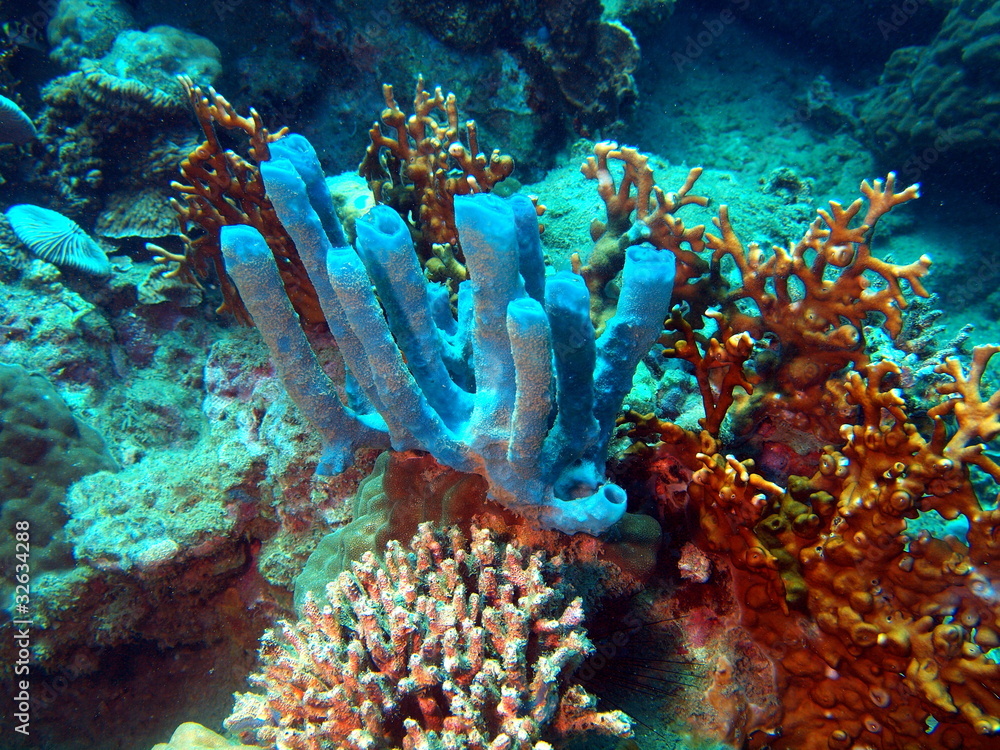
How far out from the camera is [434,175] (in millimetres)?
3664

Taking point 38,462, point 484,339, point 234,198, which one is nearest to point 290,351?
point 484,339

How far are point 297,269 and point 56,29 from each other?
229 inches

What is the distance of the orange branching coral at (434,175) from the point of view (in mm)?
3527

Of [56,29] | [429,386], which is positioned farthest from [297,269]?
[56,29]

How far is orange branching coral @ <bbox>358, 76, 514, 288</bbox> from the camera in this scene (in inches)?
139

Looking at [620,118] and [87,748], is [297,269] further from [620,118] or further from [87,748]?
[620,118]

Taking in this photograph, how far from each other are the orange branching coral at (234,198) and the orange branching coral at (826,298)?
2.88 m

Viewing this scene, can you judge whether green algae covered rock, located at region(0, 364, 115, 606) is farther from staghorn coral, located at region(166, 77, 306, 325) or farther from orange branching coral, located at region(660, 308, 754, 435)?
orange branching coral, located at region(660, 308, 754, 435)

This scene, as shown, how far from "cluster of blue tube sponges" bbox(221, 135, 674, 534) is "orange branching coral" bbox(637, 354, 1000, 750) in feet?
1.95

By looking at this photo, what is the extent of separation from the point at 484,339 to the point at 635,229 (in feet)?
6.42

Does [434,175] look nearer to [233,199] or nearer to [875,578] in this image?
[233,199]

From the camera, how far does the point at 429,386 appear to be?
208cm

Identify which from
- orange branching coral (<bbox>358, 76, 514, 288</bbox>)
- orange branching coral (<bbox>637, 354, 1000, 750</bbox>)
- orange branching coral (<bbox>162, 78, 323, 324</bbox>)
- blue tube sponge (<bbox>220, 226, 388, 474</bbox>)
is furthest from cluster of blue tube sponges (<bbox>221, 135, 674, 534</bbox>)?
orange branching coral (<bbox>162, 78, 323, 324</bbox>)

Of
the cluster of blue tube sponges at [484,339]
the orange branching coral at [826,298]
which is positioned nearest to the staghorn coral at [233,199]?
the cluster of blue tube sponges at [484,339]
